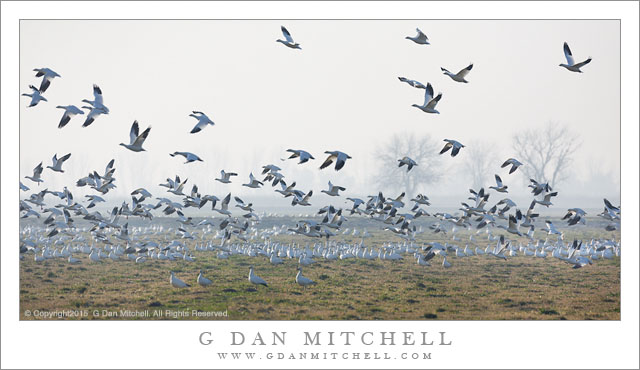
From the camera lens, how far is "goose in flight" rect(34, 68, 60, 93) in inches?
806

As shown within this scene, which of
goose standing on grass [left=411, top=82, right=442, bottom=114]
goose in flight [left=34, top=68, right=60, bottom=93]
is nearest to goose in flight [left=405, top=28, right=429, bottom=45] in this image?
goose standing on grass [left=411, top=82, right=442, bottom=114]

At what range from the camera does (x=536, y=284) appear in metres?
25.2

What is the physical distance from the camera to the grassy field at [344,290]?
64.1 ft

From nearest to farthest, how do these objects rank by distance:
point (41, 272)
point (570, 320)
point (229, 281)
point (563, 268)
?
point (570, 320) → point (229, 281) → point (41, 272) → point (563, 268)

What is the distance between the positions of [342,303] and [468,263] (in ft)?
42.7

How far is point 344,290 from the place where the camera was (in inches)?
902

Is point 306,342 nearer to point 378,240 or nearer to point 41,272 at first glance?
point 41,272

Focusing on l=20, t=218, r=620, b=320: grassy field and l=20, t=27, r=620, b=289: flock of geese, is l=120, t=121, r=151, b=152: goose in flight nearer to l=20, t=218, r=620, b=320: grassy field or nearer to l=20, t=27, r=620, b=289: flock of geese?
l=20, t=27, r=620, b=289: flock of geese

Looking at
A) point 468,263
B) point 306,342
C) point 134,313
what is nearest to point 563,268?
point 468,263

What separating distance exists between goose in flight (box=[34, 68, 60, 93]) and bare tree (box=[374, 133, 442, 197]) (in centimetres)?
8028

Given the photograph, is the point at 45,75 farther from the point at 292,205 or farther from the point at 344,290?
the point at 344,290

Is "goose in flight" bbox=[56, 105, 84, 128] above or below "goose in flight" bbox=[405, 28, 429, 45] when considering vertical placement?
below

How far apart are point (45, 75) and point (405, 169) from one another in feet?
269

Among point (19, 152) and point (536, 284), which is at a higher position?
point (19, 152)
